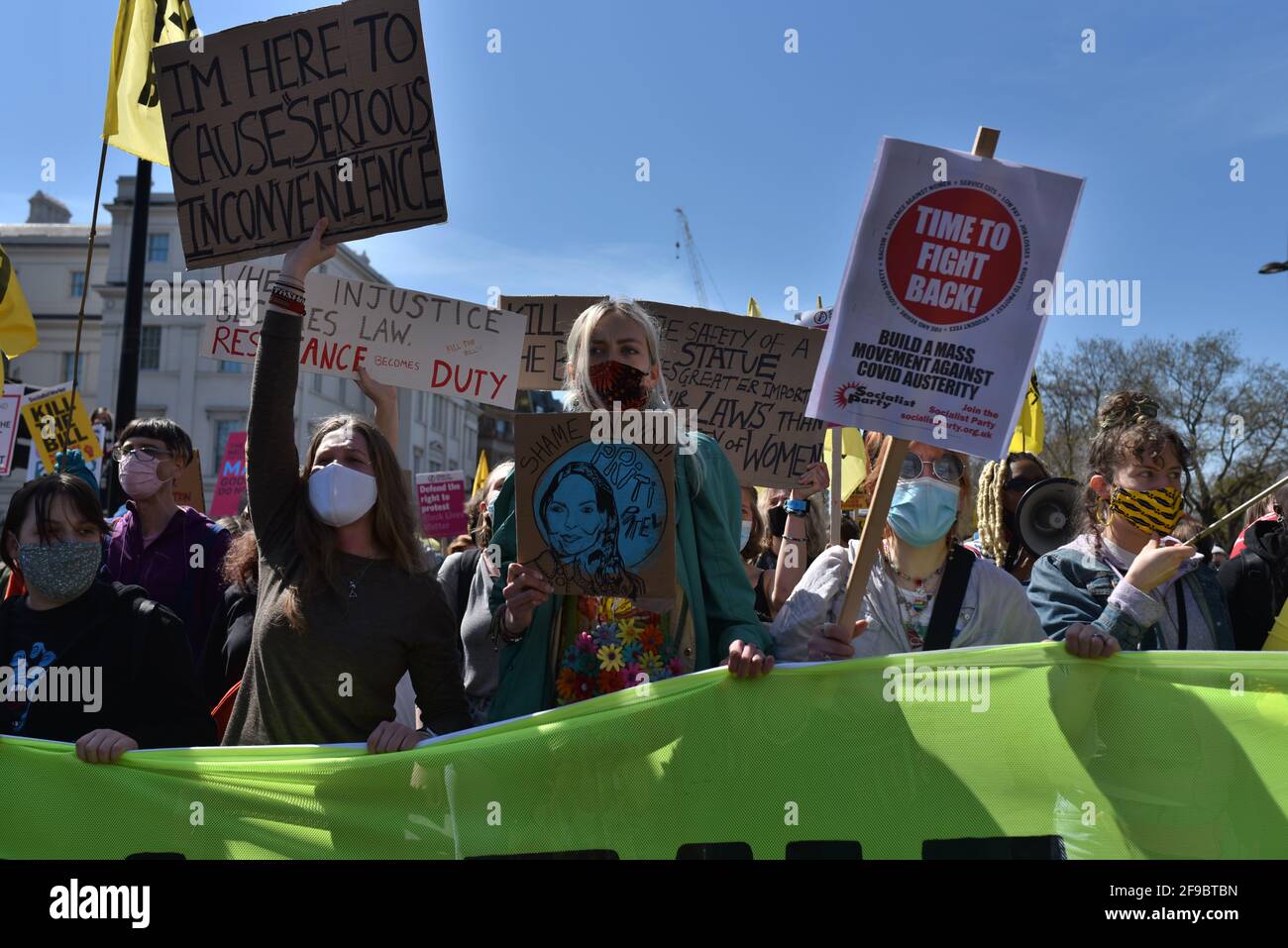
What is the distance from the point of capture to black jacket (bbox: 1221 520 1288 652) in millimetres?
3842

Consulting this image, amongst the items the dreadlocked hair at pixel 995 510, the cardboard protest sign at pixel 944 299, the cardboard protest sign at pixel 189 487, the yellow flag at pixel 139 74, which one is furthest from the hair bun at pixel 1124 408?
the cardboard protest sign at pixel 189 487

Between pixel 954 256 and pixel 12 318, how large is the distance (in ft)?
13.9

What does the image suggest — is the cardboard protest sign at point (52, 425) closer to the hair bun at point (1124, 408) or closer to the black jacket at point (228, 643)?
the black jacket at point (228, 643)

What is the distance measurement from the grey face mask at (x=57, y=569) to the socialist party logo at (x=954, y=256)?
7.58 feet

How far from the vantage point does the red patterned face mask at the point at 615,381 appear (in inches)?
127

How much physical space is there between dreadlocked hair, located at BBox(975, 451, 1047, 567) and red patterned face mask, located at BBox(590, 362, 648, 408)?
2578mm

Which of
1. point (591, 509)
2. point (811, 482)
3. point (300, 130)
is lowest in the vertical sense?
point (591, 509)

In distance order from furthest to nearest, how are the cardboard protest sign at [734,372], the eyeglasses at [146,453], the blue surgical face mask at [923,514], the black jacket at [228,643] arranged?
the cardboard protest sign at [734,372] < the eyeglasses at [146,453] < the black jacket at [228,643] < the blue surgical face mask at [923,514]

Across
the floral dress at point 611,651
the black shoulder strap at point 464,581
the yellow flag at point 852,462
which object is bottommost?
the floral dress at point 611,651

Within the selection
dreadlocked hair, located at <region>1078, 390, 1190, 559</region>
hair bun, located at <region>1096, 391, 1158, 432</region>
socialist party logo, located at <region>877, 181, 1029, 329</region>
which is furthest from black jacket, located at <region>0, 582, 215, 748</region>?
hair bun, located at <region>1096, 391, 1158, 432</region>

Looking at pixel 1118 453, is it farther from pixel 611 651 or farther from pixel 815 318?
pixel 815 318

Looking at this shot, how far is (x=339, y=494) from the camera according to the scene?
126 inches

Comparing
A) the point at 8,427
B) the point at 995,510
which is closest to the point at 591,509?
the point at 995,510

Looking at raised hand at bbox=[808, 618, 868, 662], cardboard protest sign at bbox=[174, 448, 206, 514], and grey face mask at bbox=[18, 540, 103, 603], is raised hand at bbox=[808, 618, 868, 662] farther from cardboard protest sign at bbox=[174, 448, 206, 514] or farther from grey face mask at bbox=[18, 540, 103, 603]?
cardboard protest sign at bbox=[174, 448, 206, 514]
